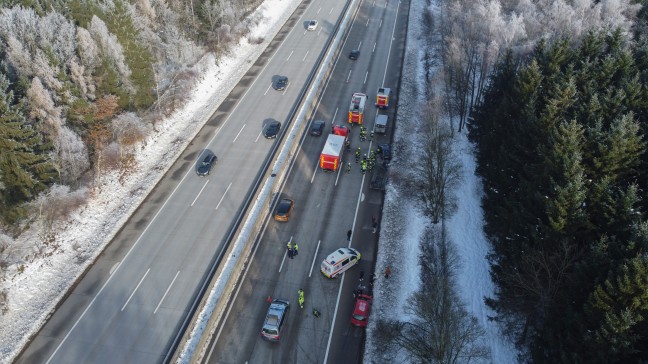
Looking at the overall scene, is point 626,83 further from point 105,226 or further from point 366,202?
point 105,226

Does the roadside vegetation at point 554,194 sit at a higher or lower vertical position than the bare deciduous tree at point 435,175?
higher

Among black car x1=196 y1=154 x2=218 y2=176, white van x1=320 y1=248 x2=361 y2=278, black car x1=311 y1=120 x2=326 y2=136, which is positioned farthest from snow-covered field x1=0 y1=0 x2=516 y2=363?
black car x1=311 y1=120 x2=326 y2=136

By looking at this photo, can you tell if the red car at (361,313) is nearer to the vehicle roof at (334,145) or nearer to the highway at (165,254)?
the highway at (165,254)

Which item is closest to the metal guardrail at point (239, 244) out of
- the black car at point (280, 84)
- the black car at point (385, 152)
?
the black car at point (280, 84)

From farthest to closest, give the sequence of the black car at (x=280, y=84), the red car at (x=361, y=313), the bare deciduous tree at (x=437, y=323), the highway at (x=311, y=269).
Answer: the black car at (x=280, y=84), the red car at (x=361, y=313), the highway at (x=311, y=269), the bare deciduous tree at (x=437, y=323)

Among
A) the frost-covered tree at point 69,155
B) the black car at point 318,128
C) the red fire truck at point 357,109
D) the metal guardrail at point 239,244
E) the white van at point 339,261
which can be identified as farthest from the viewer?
the red fire truck at point 357,109

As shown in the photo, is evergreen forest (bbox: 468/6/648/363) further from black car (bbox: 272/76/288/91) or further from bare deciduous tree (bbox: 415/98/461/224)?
black car (bbox: 272/76/288/91)
